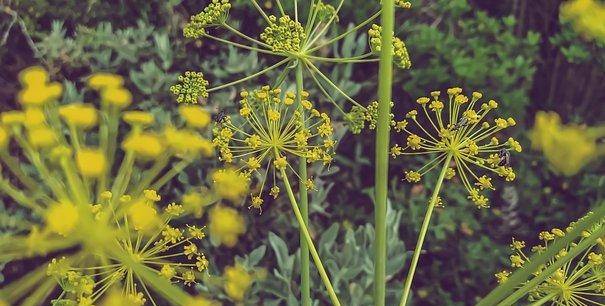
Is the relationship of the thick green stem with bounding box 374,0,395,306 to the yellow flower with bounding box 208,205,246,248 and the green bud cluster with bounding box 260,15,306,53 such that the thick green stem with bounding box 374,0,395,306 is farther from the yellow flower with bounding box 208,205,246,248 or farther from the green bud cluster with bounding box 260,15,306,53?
the green bud cluster with bounding box 260,15,306,53

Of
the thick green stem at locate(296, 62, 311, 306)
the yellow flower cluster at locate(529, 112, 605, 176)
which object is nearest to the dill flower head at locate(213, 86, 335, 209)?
the thick green stem at locate(296, 62, 311, 306)

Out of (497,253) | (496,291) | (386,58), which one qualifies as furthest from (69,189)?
(497,253)

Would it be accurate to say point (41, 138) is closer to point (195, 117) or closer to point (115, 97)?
point (115, 97)

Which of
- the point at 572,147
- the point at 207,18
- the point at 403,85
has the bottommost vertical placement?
the point at 572,147

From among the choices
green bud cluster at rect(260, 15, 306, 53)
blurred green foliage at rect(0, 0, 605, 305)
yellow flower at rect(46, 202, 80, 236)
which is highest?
blurred green foliage at rect(0, 0, 605, 305)

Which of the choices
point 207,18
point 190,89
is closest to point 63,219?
point 190,89
